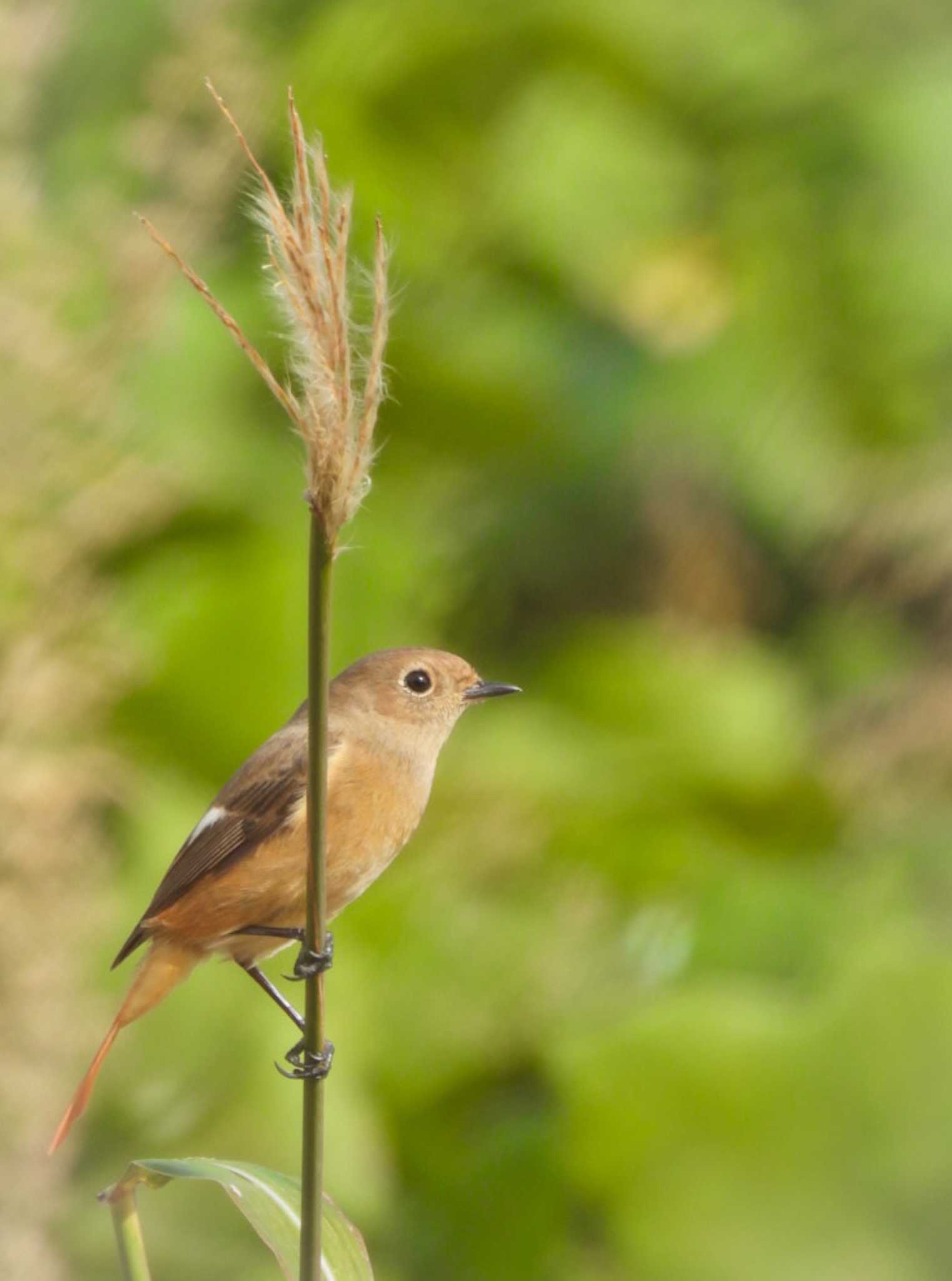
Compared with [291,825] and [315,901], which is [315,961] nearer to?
[315,901]

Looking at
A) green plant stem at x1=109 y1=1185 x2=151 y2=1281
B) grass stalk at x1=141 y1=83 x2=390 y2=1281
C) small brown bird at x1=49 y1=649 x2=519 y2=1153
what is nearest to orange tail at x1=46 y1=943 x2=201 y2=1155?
small brown bird at x1=49 y1=649 x2=519 y2=1153

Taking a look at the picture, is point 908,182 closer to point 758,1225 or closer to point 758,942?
point 758,942

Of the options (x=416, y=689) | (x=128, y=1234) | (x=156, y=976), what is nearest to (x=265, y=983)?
(x=156, y=976)

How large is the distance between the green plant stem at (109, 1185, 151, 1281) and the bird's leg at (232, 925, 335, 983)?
13 cm

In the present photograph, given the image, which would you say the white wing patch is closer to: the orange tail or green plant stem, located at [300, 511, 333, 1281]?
the orange tail

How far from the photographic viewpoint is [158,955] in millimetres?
1192

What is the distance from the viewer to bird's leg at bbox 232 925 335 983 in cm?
74

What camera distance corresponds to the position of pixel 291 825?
114cm

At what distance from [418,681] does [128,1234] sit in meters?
0.46

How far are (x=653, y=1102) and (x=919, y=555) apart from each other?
1.18 meters

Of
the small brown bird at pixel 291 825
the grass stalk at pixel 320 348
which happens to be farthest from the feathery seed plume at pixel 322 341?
the small brown bird at pixel 291 825

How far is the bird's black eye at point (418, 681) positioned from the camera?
3.89 ft

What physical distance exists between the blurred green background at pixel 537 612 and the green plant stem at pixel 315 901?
1240mm

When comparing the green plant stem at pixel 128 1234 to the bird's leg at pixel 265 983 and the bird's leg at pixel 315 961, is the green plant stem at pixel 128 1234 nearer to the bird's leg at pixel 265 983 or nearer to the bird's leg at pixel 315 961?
the bird's leg at pixel 315 961
